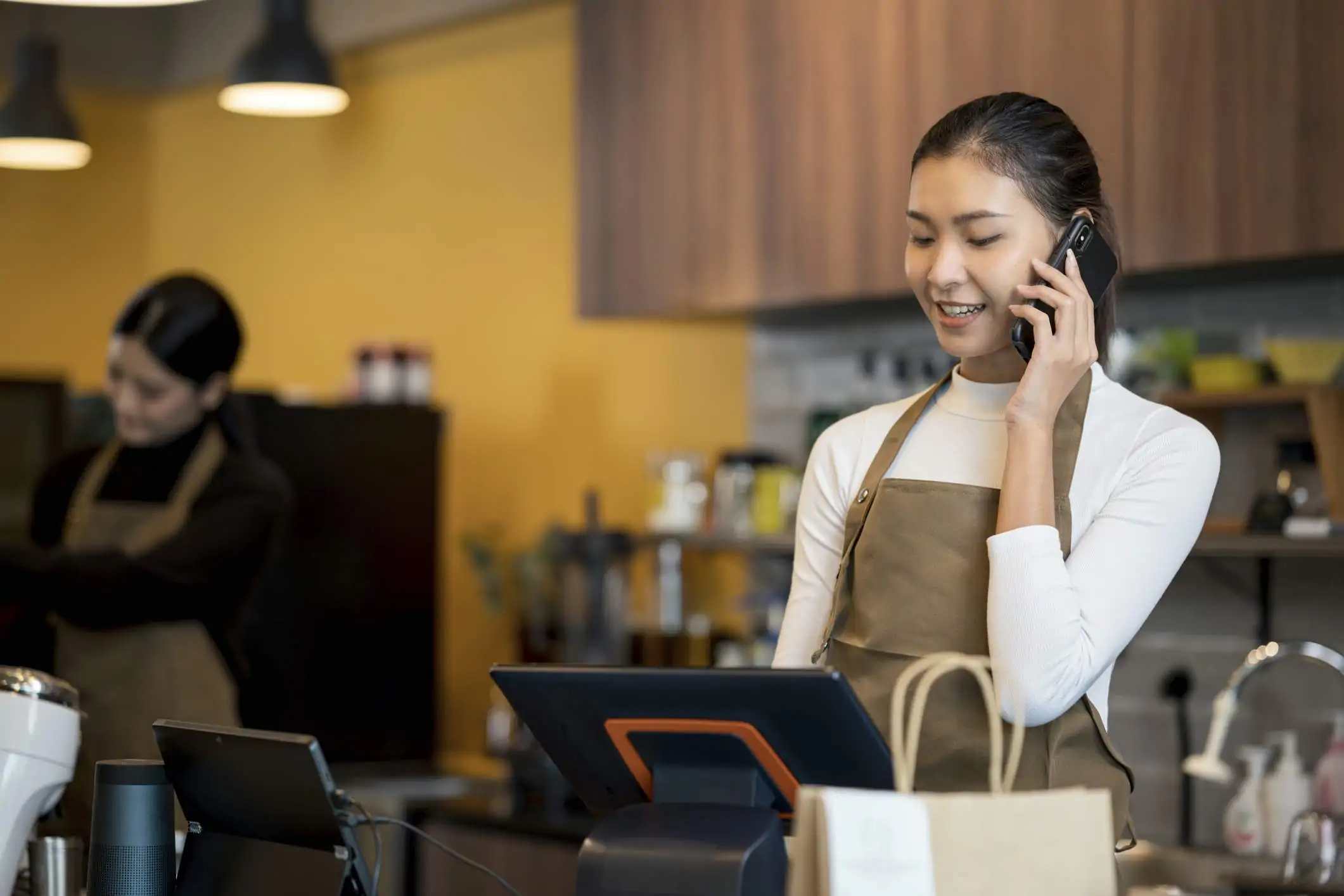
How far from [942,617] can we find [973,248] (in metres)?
0.34

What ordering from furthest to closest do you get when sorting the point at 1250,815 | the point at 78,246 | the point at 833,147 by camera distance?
1. the point at 78,246
2. the point at 833,147
3. the point at 1250,815

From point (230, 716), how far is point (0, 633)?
40 centimetres

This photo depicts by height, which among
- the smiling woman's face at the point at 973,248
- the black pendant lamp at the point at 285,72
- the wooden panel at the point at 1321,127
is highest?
the black pendant lamp at the point at 285,72

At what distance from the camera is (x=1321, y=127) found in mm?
2756

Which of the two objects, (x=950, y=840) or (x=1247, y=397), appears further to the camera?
(x=1247, y=397)

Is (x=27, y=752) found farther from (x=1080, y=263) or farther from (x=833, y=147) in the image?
(x=833, y=147)

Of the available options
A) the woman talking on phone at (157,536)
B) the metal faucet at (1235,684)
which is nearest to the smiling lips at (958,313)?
the metal faucet at (1235,684)

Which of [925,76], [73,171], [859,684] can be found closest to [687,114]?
[925,76]

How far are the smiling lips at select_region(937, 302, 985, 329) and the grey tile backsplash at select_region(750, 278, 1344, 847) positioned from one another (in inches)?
65.9

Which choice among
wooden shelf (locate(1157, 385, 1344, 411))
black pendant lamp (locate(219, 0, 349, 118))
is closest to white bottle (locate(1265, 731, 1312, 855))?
wooden shelf (locate(1157, 385, 1344, 411))

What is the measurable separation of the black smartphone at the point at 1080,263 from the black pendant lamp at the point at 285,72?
295cm

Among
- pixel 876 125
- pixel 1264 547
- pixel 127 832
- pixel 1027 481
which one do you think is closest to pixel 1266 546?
pixel 1264 547

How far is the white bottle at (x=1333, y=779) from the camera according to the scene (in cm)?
301

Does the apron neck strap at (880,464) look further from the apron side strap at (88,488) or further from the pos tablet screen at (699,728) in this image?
the apron side strap at (88,488)
